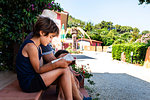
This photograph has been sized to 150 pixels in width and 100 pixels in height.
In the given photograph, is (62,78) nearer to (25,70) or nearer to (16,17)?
(25,70)

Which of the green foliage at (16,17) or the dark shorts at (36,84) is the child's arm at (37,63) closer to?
the dark shorts at (36,84)

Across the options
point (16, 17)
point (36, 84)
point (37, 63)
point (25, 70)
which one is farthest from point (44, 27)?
point (16, 17)

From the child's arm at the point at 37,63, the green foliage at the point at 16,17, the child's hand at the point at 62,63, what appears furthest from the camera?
the green foliage at the point at 16,17

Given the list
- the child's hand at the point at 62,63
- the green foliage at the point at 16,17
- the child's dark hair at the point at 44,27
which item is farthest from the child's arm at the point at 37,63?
the green foliage at the point at 16,17

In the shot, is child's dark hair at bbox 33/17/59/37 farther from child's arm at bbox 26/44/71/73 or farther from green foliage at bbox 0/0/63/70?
green foliage at bbox 0/0/63/70

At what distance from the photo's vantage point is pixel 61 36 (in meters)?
10.7

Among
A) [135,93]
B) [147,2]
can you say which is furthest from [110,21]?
[135,93]

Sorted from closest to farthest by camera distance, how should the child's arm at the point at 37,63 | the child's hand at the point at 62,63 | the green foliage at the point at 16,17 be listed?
the child's arm at the point at 37,63 → the child's hand at the point at 62,63 → the green foliage at the point at 16,17

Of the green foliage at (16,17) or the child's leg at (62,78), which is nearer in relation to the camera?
the child's leg at (62,78)

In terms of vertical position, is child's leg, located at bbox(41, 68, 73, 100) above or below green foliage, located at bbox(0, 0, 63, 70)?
below

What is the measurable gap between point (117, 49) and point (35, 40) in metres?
13.0

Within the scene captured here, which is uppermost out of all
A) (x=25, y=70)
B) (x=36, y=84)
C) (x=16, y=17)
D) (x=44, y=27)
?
(x=16, y=17)

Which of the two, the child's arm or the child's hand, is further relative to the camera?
the child's hand

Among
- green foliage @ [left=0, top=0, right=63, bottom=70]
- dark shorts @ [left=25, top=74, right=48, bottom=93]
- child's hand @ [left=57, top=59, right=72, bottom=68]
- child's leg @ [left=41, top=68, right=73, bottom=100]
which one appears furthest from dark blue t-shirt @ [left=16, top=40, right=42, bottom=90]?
green foliage @ [left=0, top=0, right=63, bottom=70]
